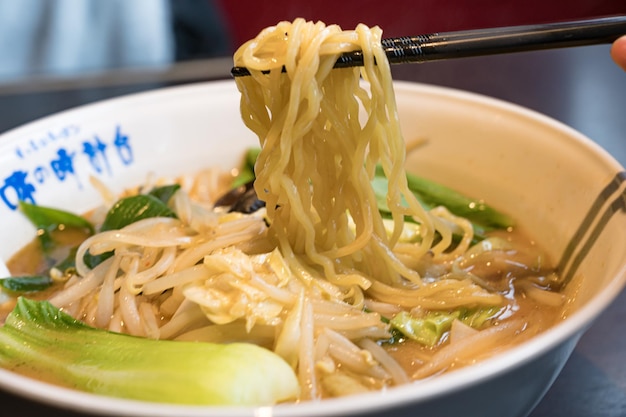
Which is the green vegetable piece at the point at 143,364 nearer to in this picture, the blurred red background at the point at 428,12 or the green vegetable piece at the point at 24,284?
the green vegetable piece at the point at 24,284

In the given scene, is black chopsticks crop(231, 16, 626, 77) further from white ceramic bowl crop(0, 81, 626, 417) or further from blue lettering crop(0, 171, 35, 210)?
blue lettering crop(0, 171, 35, 210)

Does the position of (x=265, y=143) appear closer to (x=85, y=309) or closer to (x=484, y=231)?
(x=85, y=309)

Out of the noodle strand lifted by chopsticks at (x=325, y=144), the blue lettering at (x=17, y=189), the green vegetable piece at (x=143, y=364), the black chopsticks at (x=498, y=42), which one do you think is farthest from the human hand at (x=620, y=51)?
the blue lettering at (x=17, y=189)

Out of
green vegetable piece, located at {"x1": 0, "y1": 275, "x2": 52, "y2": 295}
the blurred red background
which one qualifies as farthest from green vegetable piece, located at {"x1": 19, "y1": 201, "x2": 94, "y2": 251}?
the blurred red background

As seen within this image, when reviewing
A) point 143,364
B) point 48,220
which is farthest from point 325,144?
point 48,220

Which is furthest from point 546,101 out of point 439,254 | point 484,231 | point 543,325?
point 543,325

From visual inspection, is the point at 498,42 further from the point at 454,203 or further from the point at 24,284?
the point at 24,284

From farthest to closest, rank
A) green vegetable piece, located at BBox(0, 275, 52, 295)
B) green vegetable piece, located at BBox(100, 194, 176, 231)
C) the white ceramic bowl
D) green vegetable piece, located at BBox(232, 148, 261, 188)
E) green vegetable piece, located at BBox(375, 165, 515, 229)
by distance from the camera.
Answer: green vegetable piece, located at BBox(232, 148, 261, 188) → green vegetable piece, located at BBox(375, 165, 515, 229) → green vegetable piece, located at BBox(100, 194, 176, 231) → green vegetable piece, located at BBox(0, 275, 52, 295) → the white ceramic bowl
